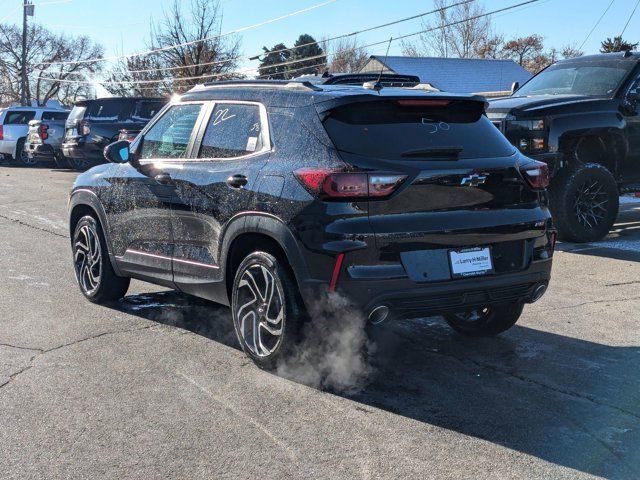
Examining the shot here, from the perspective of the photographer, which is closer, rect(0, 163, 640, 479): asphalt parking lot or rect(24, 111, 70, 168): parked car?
rect(0, 163, 640, 479): asphalt parking lot

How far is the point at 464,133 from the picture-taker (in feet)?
15.5

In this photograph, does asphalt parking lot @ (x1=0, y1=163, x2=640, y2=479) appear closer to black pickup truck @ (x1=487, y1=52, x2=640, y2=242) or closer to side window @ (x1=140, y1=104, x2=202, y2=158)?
side window @ (x1=140, y1=104, x2=202, y2=158)

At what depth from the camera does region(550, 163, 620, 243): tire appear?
895 centimetres

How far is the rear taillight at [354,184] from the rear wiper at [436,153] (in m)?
A: 0.22

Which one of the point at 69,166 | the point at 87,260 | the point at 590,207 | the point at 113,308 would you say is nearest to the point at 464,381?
the point at 113,308

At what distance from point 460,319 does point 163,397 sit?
2312mm

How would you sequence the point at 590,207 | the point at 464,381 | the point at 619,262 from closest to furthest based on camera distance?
1. the point at 464,381
2. the point at 619,262
3. the point at 590,207

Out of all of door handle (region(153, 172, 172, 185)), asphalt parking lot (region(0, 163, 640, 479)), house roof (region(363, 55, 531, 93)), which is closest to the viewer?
asphalt parking lot (region(0, 163, 640, 479))

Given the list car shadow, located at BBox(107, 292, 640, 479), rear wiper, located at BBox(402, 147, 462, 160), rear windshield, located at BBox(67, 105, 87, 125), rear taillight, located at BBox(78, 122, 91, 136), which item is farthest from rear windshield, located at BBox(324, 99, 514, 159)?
rear windshield, located at BBox(67, 105, 87, 125)

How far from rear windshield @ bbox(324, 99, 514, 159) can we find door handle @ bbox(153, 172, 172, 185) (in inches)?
61.6

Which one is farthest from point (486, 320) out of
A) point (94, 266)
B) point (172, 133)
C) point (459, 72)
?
point (459, 72)

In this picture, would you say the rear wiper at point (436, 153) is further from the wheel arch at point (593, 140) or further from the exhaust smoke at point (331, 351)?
the wheel arch at point (593, 140)

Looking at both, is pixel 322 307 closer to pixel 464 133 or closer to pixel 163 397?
pixel 163 397

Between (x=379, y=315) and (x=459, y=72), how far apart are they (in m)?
47.3
